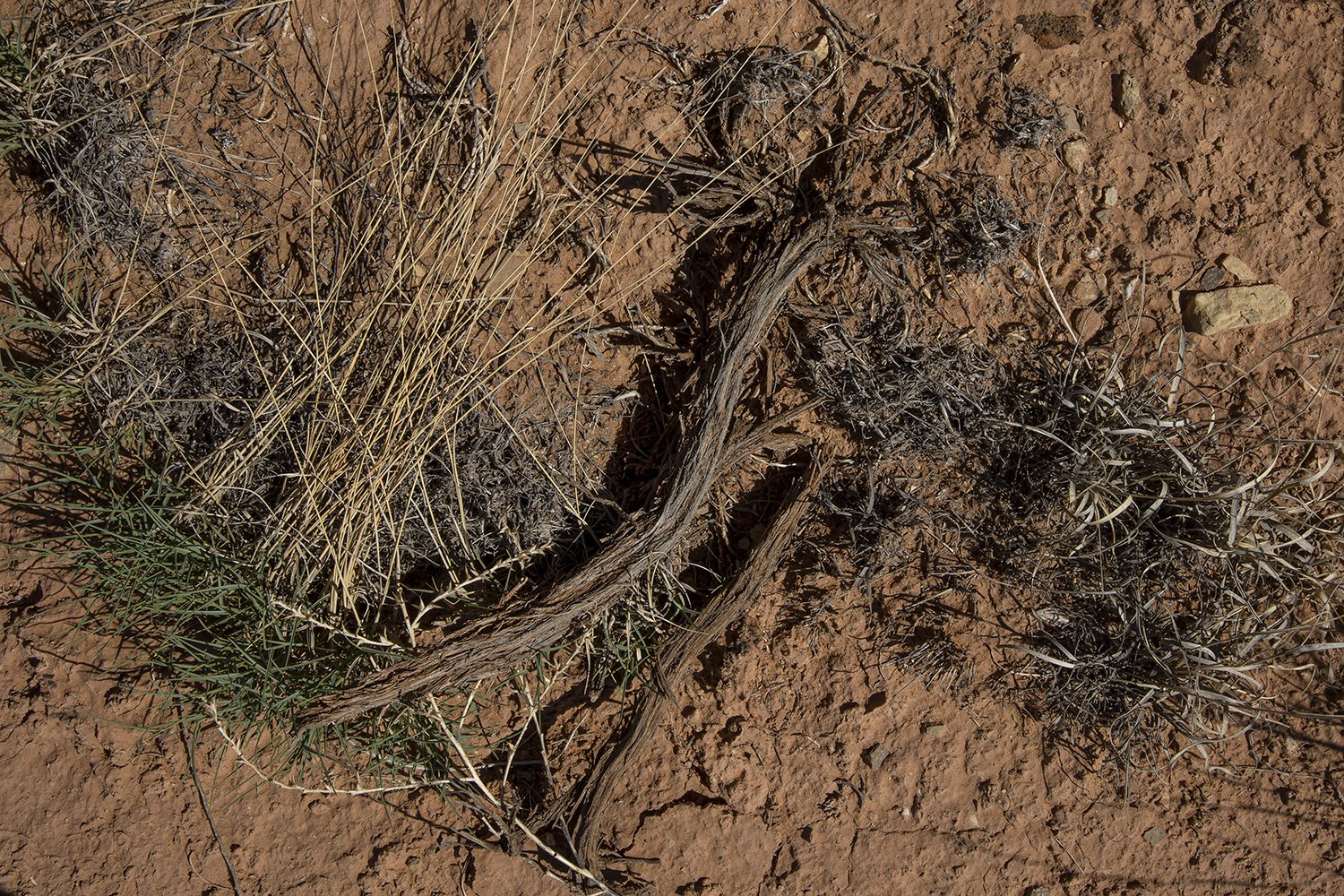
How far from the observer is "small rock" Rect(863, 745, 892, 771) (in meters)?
2.35

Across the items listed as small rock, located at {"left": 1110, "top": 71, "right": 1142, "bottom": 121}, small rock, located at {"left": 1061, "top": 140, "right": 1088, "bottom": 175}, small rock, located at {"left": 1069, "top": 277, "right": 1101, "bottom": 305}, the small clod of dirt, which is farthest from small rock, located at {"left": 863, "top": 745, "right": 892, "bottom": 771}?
the small clod of dirt

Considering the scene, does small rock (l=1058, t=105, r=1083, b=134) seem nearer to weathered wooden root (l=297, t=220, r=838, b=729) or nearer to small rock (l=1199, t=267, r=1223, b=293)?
small rock (l=1199, t=267, r=1223, b=293)

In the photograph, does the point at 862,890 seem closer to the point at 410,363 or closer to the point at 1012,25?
the point at 410,363

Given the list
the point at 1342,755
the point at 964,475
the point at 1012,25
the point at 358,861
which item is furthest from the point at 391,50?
the point at 1342,755

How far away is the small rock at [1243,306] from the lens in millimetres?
2229

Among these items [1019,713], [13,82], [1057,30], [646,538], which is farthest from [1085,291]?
[13,82]

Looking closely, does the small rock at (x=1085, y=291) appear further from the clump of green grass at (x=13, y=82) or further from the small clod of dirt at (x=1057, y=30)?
the clump of green grass at (x=13, y=82)

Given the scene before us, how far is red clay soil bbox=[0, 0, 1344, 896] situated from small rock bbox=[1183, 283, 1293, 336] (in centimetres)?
4

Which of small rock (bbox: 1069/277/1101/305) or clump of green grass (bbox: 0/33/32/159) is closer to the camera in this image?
small rock (bbox: 1069/277/1101/305)

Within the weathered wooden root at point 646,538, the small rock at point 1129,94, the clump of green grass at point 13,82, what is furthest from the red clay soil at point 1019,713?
the clump of green grass at point 13,82

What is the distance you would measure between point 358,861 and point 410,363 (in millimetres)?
1427

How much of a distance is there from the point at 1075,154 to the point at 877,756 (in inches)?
65.9

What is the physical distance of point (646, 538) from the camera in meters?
2.25

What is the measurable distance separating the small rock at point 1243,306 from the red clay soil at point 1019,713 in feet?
0.12
